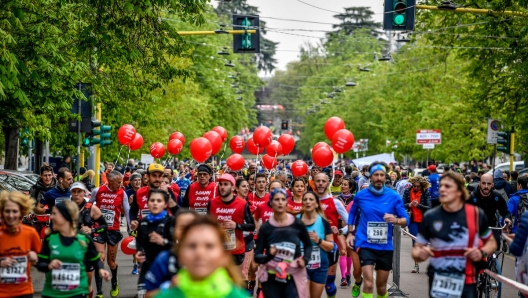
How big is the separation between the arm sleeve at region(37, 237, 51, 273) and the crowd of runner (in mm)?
13

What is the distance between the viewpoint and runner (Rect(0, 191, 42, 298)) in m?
8.69

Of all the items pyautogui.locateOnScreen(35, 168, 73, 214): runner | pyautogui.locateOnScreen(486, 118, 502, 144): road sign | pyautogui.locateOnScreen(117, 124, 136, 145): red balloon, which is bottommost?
pyautogui.locateOnScreen(35, 168, 73, 214): runner

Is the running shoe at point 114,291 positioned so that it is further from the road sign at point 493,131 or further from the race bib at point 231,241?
the road sign at point 493,131

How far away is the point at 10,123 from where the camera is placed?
20.0 meters

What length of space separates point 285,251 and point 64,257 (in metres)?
2.20

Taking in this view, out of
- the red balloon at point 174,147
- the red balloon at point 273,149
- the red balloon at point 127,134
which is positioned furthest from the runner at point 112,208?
the red balloon at point 174,147

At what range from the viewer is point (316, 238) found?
33.4ft

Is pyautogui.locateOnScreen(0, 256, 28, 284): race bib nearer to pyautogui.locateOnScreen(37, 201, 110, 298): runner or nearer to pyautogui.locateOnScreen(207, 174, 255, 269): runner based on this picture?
pyautogui.locateOnScreen(37, 201, 110, 298): runner

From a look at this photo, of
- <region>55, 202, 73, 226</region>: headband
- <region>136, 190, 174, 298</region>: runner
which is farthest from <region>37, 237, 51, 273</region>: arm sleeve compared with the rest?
<region>136, 190, 174, 298</region>: runner

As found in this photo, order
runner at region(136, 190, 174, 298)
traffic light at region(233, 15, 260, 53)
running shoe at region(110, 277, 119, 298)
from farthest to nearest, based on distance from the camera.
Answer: traffic light at region(233, 15, 260, 53), running shoe at region(110, 277, 119, 298), runner at region(136, 190, 174, 298)

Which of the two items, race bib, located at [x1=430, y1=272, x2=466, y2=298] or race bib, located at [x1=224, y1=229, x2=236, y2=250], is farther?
race bib, located at [x1=224, y1=229, x2=236, y2=250]

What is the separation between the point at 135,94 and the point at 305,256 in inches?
494

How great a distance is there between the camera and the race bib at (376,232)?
37.6ft

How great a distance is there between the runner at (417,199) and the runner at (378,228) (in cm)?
556
